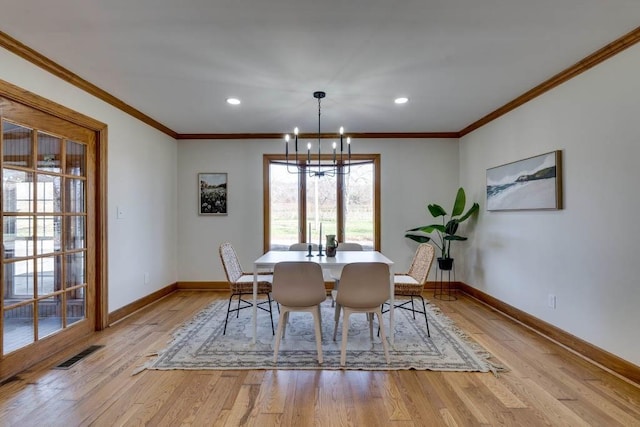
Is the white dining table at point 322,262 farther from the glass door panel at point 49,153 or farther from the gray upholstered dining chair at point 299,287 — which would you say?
the glass door panel at point 49,153

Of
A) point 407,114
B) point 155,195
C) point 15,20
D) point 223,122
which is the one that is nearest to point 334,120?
point 407,114

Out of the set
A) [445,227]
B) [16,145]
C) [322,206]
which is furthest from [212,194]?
[445,227]

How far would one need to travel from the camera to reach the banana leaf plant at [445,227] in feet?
14.2

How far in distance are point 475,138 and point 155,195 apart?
4497 millimetres

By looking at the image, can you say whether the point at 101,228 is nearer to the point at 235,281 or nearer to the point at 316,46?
the point at 235,281

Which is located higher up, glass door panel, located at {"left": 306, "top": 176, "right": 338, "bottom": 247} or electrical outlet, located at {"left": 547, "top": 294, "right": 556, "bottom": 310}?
glass door panel, located at {"left": 306, "top": 176, "right": 338, "bottom": 247}

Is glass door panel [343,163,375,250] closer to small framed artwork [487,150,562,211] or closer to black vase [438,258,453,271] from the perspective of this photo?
black vase [438,258,453,271]

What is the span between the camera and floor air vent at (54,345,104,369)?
245 centimetres

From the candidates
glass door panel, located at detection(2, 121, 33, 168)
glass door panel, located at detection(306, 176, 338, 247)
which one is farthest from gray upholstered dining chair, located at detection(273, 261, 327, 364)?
glass door panel, located at detection(306, 176, 338, 247)

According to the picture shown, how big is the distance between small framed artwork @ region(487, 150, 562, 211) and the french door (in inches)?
175

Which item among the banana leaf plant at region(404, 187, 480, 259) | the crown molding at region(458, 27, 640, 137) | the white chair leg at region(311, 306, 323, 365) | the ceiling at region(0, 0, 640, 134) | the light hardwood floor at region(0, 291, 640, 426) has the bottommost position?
the light hardwood floor at region(0, 291, 640, 426)

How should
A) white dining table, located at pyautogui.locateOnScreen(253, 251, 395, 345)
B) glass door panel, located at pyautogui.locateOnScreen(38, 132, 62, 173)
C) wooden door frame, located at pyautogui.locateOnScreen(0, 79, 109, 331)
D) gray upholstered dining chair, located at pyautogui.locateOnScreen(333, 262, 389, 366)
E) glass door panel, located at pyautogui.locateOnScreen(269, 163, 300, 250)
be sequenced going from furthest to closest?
glass door panel, located at pyautogui.locateOnScreen(269, 163, 300, 250)
wooden door frame, located at pyautogui.locateOnScreen(0, 79, 109, 331)
white dining table, located at pyautogui.locateOnScreen(253, 251, 395, 345)
glass door panel, located at pyautogui.locateOnScreen(38, 132, 62, 173)
gray upholstered dining chair, located at pyautogui.locateOnScreen(333, 262, 389, 366)

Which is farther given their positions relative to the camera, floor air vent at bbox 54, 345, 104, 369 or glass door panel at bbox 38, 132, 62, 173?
glass door panel at bbox 38, 132, 62, 173

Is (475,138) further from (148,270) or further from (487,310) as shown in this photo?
(148,270)
